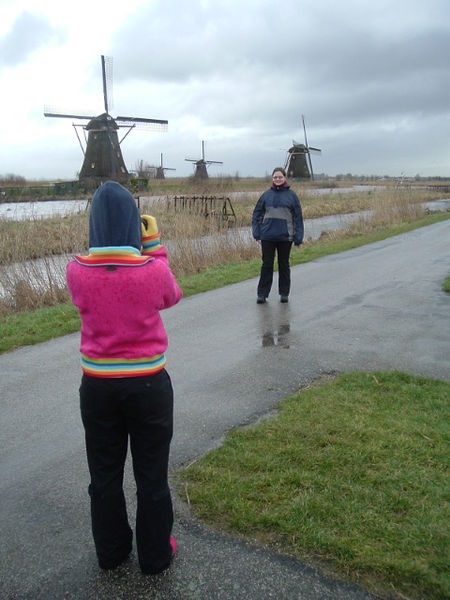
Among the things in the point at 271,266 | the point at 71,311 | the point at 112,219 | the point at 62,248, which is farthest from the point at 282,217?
the point at 112,219

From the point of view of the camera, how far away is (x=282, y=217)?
8.24 m

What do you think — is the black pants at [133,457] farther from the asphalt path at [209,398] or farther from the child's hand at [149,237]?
the child's hand at [149,237]

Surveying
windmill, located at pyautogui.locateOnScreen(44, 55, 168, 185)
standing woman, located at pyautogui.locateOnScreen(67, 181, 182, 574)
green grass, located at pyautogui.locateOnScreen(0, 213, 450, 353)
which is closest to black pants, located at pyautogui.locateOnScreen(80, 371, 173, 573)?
standing woman, located at pyautogui.locateOnScreen(67, 181, 182, 574)

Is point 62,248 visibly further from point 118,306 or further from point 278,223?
point 118,306

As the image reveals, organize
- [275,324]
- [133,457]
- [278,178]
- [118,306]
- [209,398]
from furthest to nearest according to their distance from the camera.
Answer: [278,178]
[275,324]
[209,398]
[133,457]
[118,306]

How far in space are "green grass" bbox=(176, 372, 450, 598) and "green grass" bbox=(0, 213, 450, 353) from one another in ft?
12.5

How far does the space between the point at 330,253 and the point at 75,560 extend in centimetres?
1216

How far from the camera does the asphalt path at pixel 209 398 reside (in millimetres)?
2609

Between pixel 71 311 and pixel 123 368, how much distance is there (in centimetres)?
604

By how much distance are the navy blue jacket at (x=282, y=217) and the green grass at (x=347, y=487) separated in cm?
414

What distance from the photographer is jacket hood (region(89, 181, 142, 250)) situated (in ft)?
8.09

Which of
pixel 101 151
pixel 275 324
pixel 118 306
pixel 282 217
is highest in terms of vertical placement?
pixel 101 151

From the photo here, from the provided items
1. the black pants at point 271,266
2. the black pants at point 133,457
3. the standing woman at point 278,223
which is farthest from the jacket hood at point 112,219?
the black pants at point 271,266

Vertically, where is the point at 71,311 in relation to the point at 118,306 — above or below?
below
